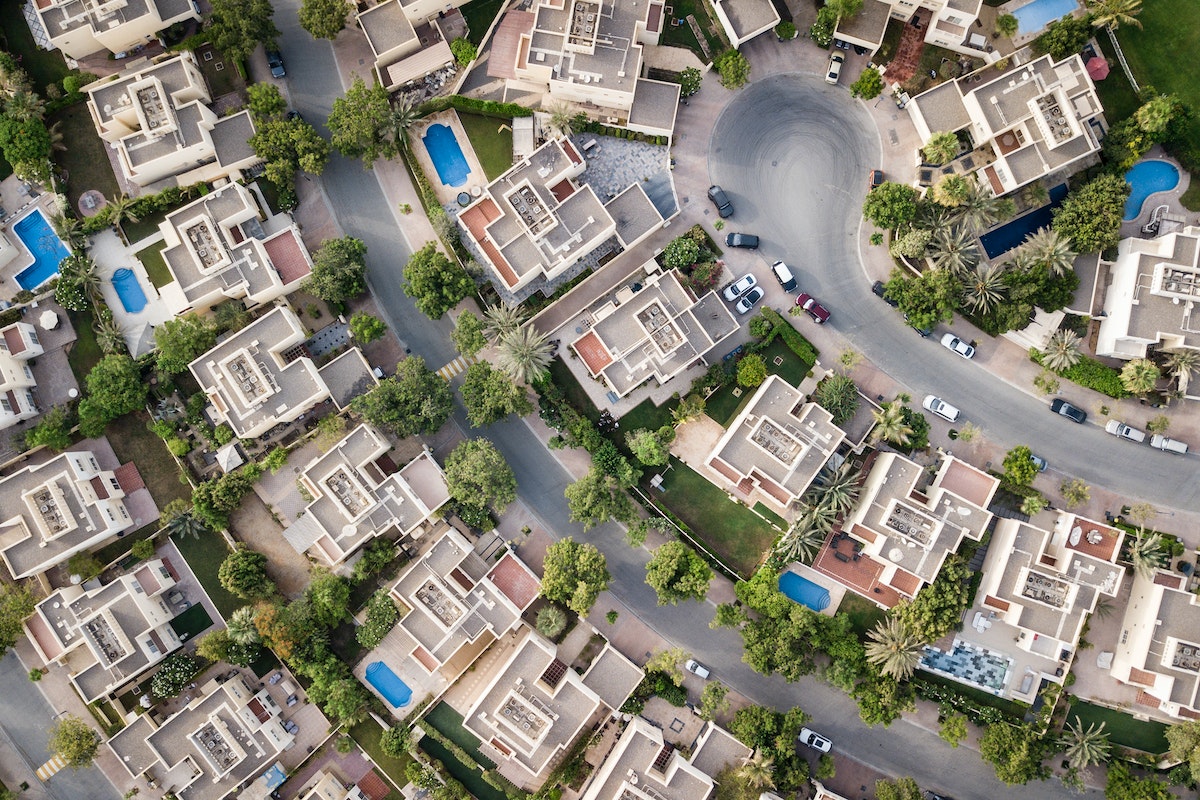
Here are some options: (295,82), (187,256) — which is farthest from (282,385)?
(295,82)

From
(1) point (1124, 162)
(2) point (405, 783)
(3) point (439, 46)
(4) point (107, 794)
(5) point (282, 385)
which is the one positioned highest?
(1) point (1124, 162)

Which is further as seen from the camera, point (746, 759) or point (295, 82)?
point (295, 82)

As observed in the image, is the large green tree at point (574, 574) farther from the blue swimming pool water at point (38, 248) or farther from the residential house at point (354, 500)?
the blue swimming pool water at point (38, 248)

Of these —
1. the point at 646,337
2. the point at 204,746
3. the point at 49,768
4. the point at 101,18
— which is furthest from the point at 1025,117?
the point at 49,768

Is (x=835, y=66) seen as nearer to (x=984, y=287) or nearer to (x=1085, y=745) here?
(x=984, y=287)

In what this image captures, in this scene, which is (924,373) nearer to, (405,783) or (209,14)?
(405,783)

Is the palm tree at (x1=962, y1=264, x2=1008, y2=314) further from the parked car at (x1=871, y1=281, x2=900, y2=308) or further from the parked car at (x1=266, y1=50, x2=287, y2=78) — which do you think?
the parked car at (x1=266, y1=50, x2=287, y2=78)

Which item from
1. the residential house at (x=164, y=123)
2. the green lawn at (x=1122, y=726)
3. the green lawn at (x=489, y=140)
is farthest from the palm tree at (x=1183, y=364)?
the residential house at (x=164, y=123)
